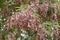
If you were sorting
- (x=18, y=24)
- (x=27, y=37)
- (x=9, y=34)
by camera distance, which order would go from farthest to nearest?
(x=27, y=37) < (x=9, y=34) < (x=18, y=24)

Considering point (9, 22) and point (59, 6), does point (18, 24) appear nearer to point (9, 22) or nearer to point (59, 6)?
point (9, 22)

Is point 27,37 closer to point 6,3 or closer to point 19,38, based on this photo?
point 19,38

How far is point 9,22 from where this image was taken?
2.21 metres

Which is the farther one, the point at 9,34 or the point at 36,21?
the point at 9,34

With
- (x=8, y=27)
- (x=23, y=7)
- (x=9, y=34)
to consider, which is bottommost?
(x=9, y=34)

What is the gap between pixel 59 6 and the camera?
2.56m

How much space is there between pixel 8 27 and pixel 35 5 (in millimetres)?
423

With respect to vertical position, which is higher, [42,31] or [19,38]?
[42,31]

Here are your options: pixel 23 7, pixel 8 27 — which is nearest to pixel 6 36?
pixel 8 27

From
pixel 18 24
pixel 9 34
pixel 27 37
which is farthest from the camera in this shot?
pixel 27 37

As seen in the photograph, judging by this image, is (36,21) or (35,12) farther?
(35,12)

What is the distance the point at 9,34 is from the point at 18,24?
0.34 metres

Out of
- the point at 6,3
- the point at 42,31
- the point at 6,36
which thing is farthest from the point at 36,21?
the point at 6,3

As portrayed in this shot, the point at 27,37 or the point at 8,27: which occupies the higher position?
the point at 8,27
